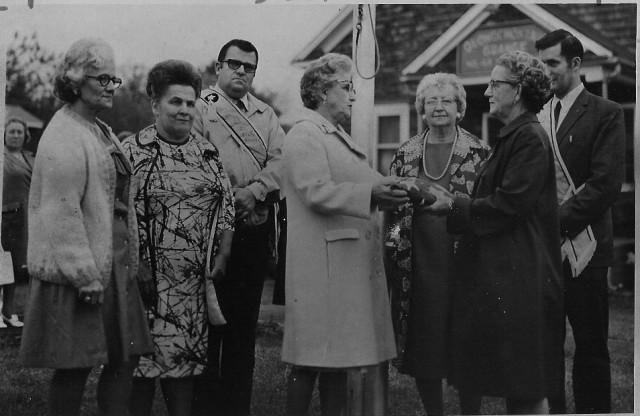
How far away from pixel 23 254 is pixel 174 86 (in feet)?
4.12

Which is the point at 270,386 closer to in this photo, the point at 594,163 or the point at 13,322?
the point at 13,322

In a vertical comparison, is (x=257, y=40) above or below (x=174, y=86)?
above

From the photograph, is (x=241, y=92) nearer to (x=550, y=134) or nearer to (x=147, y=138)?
(x=147, y=138)

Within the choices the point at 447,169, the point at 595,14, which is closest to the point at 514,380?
the point at 447,169

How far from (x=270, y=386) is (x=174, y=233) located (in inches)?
41.9

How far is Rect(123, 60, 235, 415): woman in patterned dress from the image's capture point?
360 centimetres

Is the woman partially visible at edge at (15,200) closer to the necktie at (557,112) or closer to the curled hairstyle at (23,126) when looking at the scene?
the curled hairstyle at (23,126)

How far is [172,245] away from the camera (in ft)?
12.0

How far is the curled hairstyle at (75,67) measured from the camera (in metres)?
3.38

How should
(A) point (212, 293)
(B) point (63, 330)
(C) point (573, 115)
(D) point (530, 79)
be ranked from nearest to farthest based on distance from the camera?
(B) point (63, 330)
(A) point (212, 293)
(D) point (530, 79)
(C) point (573, 115)

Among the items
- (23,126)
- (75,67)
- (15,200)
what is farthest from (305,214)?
(23,126)

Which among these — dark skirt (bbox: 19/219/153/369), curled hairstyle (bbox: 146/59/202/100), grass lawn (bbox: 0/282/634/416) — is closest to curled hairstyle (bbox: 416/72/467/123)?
curled hairstyle (bbox: 146/59/202/100)

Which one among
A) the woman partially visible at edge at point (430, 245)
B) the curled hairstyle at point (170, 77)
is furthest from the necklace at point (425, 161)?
the curled hairstyle at point (170, 77)

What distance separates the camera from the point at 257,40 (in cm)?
420
